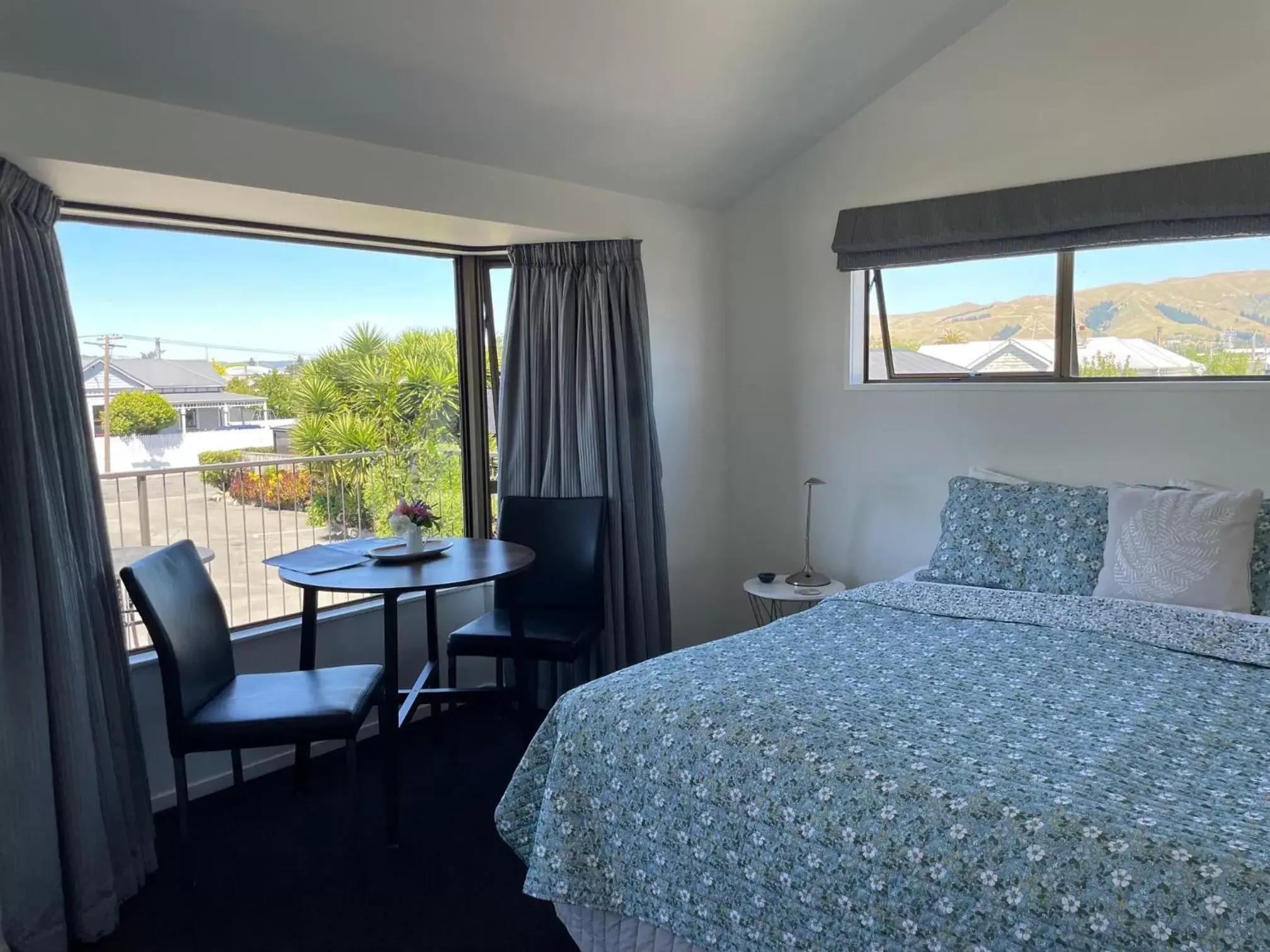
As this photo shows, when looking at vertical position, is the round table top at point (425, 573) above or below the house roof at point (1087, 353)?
below

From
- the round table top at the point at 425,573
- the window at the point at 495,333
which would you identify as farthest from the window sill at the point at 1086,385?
the round table top at the point at 425,573

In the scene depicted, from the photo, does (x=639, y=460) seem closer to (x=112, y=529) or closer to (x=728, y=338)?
(x=728, y=338)

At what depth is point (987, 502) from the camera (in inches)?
119

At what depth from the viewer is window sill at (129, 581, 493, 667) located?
9.06 feet

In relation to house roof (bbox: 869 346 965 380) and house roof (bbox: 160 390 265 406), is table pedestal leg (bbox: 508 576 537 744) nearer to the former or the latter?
house roof (bbox: 160 390 265 406)

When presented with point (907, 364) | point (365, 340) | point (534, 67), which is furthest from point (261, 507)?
point (907, 364)

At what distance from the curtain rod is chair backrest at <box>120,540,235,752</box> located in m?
1.04

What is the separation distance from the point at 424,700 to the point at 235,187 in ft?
5.77

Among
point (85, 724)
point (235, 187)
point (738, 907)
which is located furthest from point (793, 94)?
point (85, 724)

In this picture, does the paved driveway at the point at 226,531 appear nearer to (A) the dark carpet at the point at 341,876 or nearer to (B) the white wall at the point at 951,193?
(A) the dark carpet at the point at 341,876

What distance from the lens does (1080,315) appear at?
3.25 metres

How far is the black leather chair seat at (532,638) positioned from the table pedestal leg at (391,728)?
436 mm

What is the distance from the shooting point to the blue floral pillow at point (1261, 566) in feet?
8.23

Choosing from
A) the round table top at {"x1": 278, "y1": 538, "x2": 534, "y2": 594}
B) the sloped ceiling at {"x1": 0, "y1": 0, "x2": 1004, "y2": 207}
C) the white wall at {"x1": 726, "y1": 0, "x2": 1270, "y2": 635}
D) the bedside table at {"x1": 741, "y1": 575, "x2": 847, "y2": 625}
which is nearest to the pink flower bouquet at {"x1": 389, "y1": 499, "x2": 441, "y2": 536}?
the round table top at {"x1": 278, "y1": 538, "x2": 534, "y2": 594}
